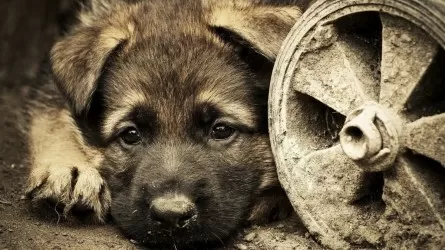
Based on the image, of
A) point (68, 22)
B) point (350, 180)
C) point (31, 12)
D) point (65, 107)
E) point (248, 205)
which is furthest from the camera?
point (31, 12)

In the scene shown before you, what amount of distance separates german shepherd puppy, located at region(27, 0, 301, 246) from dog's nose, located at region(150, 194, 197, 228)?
0.04 meters

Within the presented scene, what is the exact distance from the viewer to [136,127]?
144 inches

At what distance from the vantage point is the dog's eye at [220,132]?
3604 millimetres

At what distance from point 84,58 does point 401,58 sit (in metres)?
1.84

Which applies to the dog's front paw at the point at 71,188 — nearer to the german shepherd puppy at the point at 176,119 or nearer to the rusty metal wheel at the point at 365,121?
the german shepherd puppy at the point at 176,119

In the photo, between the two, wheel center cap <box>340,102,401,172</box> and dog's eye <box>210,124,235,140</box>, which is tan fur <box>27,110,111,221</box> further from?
wheel center cap <box>340,102,401,172</box>

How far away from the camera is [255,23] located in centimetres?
355

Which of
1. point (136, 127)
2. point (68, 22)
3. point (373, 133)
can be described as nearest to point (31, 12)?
point (68, 22)

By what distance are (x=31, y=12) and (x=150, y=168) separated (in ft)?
11.1

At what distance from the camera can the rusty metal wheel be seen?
267cm

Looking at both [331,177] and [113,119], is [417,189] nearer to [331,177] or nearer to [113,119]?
[331,177]

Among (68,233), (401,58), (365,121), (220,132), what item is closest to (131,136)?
(220,132)

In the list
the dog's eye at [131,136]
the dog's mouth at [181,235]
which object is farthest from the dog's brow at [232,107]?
the dog's mouth at [181,235]

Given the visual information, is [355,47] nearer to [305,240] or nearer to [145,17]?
[305,240]
